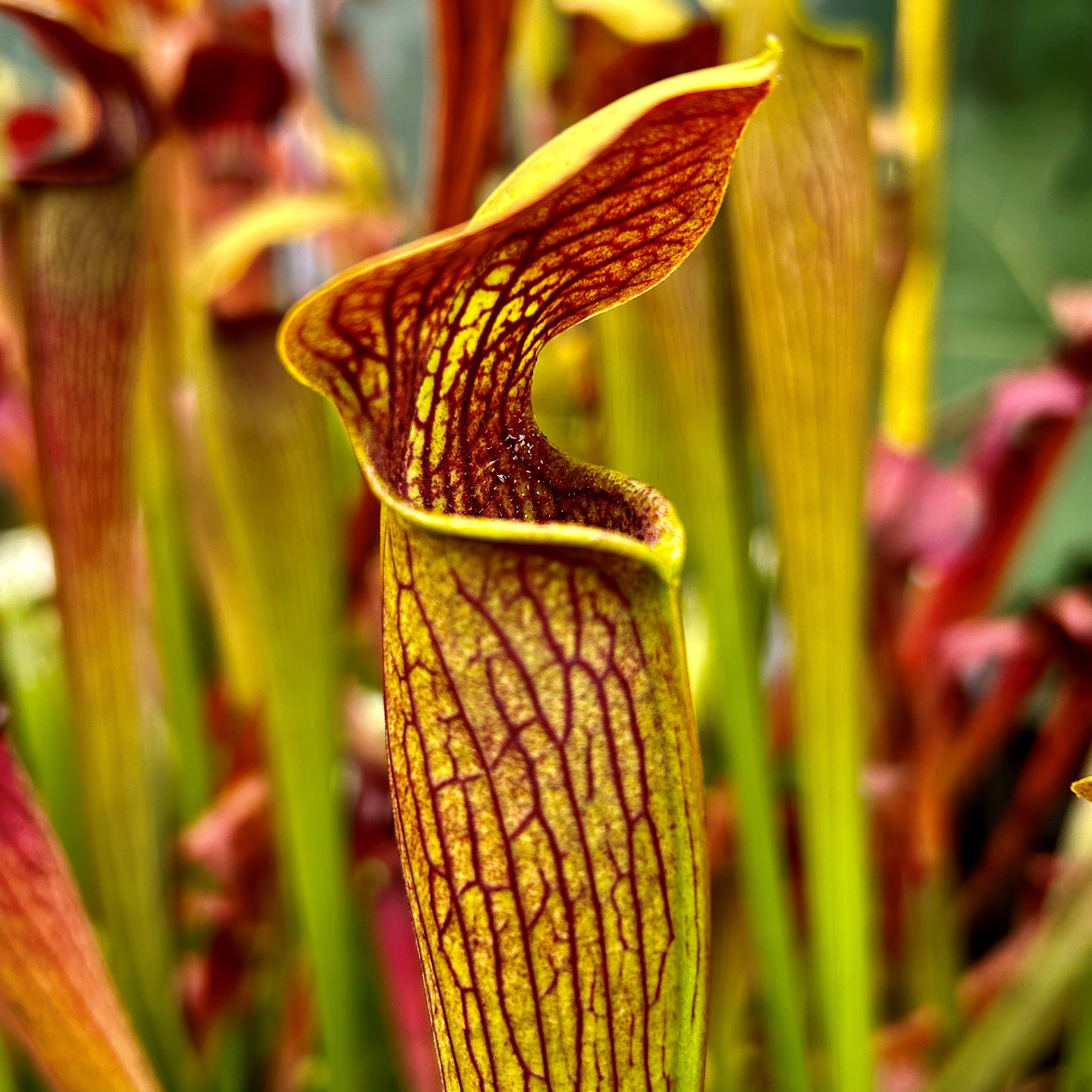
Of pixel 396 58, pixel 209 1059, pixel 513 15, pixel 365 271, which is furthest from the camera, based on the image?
pixel 396 58

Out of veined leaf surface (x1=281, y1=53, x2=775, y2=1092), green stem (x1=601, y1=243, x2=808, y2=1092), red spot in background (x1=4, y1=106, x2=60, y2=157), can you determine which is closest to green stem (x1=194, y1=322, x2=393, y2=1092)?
green stem (x1=601, y1=243, x2=808, y2=1092)

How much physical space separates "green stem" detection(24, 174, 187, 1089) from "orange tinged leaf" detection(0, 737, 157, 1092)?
0.16 m

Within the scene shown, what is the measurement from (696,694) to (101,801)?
384mm

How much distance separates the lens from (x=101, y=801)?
1.67 ft

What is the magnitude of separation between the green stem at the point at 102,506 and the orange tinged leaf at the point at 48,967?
16 centimetres

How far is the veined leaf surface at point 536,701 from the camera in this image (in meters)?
0.22

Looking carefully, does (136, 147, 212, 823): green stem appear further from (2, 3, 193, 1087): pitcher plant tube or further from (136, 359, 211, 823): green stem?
(2, 3, 193, 1087): pitcher plant tube

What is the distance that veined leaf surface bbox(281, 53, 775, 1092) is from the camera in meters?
0.22

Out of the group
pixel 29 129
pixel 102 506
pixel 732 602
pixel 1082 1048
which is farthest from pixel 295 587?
pixel 29 129

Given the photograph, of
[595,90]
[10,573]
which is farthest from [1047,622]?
[10,573]

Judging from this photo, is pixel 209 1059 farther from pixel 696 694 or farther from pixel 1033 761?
pixel 1033 761

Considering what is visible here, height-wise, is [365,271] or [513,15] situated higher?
[513,15]

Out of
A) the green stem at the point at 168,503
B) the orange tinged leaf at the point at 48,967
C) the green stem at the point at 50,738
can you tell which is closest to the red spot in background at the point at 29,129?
the green stem at the point at 168,503

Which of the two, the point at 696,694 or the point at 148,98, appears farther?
the point at 696,694
